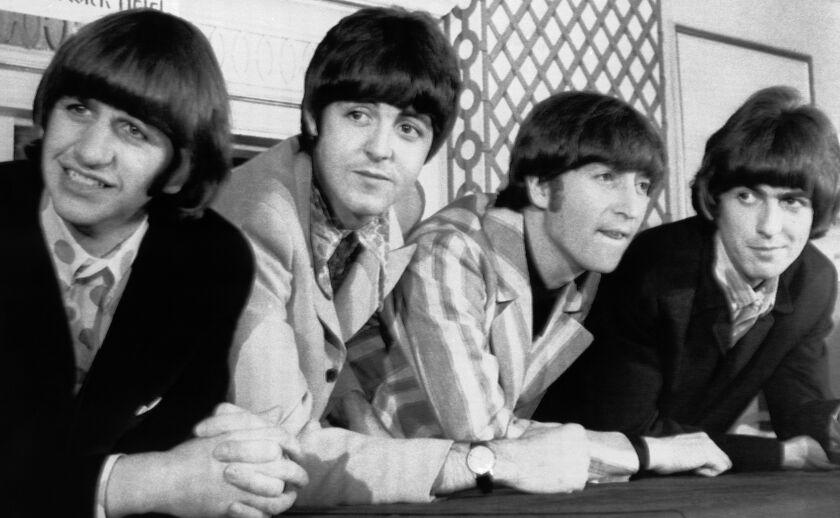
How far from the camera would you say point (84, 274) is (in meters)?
0.54

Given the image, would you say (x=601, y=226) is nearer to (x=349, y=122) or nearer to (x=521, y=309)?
(x=521, y=309)

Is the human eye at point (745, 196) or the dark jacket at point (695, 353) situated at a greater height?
the human eye at point (745, 196)

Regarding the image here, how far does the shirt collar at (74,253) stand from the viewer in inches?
20.6

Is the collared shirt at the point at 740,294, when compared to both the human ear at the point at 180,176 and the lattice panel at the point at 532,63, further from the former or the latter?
the human ear at the point at 180,176

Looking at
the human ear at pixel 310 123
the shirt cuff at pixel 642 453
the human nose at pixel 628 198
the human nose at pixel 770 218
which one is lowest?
the shirt cuff at pixel 642 453

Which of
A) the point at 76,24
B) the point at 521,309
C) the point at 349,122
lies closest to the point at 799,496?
the point at 521,309

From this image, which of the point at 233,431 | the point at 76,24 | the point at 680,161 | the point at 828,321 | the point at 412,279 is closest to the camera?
the point at 233,431

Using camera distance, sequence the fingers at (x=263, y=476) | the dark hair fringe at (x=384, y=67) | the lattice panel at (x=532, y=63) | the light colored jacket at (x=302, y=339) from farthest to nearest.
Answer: the lattice panel at (x=532, y=63) → the dark hair fringe at (x=384, y=67) → the light colored jacket at (x=302, y=339) → the fingers at (x=263, y=476)

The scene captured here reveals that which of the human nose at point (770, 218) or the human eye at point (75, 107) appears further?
the human nose at point (770, 218)

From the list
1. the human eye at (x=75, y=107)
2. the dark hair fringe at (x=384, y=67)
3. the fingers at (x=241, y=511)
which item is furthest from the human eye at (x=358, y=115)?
the fingers at (x=241, y=511)

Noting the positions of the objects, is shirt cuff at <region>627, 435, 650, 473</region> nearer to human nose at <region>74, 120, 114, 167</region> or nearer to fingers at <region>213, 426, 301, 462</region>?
fingers at <region>213, 426, 301, 462</region>

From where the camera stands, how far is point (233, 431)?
0.47 metres

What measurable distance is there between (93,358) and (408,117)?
29 centimetres

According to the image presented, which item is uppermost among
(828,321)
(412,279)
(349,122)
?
(349,122)
